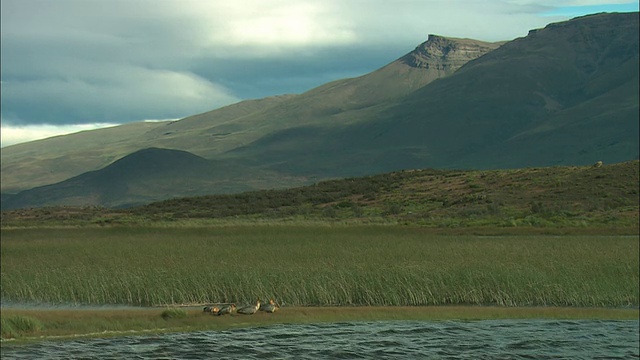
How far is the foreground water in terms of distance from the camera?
25188 mm

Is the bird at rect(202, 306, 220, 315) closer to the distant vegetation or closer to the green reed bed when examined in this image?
the green reed bed

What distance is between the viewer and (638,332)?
28.7 metres

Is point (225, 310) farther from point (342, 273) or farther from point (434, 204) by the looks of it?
point (434, 204)

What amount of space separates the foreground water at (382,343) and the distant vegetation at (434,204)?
3040cm

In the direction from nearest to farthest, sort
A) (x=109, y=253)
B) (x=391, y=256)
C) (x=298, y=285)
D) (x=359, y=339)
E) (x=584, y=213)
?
(x=359, y=339) → (x=298, y=285) → (x=391, y=256) → (x=109, y=253) → (x=584, y=213)

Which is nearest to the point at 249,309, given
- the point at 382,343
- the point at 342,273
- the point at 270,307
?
the point at 270,307

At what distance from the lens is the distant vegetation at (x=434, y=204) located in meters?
71.2

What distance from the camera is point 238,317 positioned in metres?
29.6

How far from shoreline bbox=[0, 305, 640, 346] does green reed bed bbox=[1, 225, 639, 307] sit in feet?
3.91

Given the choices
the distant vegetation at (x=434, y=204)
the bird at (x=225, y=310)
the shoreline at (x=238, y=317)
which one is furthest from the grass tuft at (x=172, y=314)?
the distant vegetation at (x=434, y=204)

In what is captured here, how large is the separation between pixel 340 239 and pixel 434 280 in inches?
716

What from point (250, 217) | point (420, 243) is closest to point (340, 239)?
point (420, 243)

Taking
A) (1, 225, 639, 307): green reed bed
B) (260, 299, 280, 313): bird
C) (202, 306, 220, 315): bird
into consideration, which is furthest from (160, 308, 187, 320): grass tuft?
(1, 225, 639, 307): green reed bed

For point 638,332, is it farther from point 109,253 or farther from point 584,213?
point 584,213
